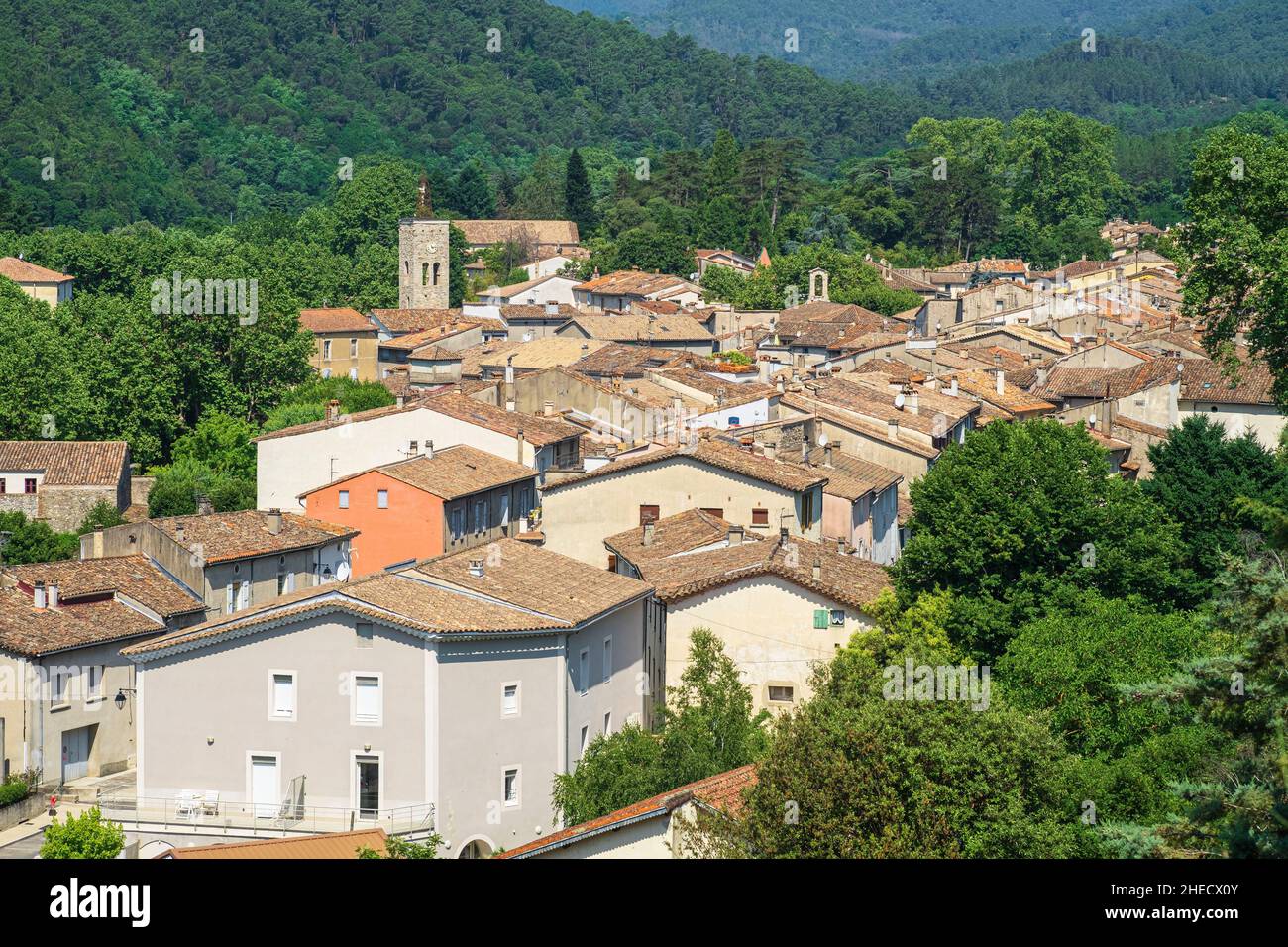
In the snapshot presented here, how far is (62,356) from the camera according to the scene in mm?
54562

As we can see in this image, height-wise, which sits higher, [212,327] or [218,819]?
[212,327]

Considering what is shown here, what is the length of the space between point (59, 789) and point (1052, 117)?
127 metres

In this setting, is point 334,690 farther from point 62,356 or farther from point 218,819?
point 62,356

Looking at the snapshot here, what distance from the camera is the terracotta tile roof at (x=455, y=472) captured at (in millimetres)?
37125

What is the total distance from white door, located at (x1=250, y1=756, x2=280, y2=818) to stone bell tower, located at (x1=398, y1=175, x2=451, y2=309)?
72048mm

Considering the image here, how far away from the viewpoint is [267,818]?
22.4 meters

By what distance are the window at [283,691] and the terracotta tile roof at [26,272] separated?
67143mm

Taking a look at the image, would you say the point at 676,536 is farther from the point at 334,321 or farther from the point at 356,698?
the point at 334,321

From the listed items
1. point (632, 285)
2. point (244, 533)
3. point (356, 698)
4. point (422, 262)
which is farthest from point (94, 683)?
point (422, 262)

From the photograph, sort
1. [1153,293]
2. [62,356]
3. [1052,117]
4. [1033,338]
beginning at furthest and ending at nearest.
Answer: [1052,117], [1153,293], [1033,338], [62,356]

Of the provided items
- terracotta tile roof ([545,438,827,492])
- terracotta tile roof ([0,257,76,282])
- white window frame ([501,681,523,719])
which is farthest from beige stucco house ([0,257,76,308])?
white window frame ([501,681,523,719])

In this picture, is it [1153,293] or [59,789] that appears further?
[1153,293]
